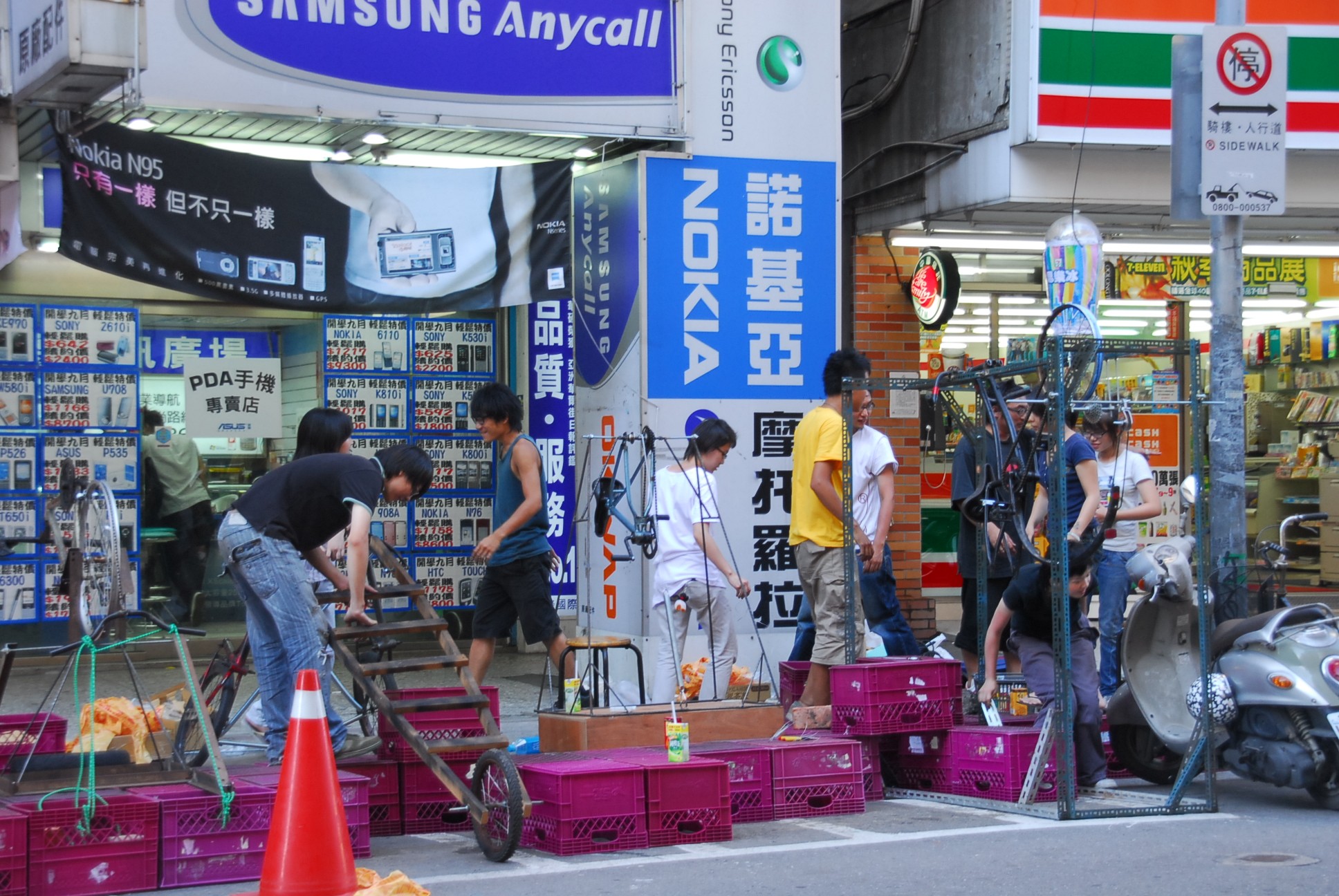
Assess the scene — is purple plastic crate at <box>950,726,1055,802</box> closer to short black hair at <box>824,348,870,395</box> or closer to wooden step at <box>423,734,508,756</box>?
short black hair at <box>824,348,870,395</box>

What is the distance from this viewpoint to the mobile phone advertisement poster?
382 inches

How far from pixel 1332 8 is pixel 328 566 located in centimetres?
926

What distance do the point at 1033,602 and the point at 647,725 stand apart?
2.12m

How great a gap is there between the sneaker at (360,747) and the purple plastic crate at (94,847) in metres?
1.20

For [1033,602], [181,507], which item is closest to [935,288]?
[1033,602]

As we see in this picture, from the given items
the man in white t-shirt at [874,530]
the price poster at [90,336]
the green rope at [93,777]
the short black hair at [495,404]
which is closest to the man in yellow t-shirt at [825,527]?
the man in white t-shirt at [874,530]

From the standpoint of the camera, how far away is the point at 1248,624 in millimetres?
7867

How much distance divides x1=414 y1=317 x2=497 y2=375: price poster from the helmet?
269 inches

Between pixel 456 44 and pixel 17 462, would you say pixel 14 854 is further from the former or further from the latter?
pixel 456 44

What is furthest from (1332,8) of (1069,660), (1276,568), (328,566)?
(328,566)

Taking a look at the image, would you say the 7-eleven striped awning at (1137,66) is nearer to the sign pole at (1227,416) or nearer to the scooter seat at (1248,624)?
the sign pole at (1227,416)

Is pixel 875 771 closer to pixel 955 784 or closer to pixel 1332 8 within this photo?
pixel 955 784

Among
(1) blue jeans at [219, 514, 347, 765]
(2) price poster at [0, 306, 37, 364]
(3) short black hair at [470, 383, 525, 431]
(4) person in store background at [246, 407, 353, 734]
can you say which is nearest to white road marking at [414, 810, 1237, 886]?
(1) blue jeans at [219, 514, 347, 765]

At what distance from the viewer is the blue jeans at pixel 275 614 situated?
7109mm
